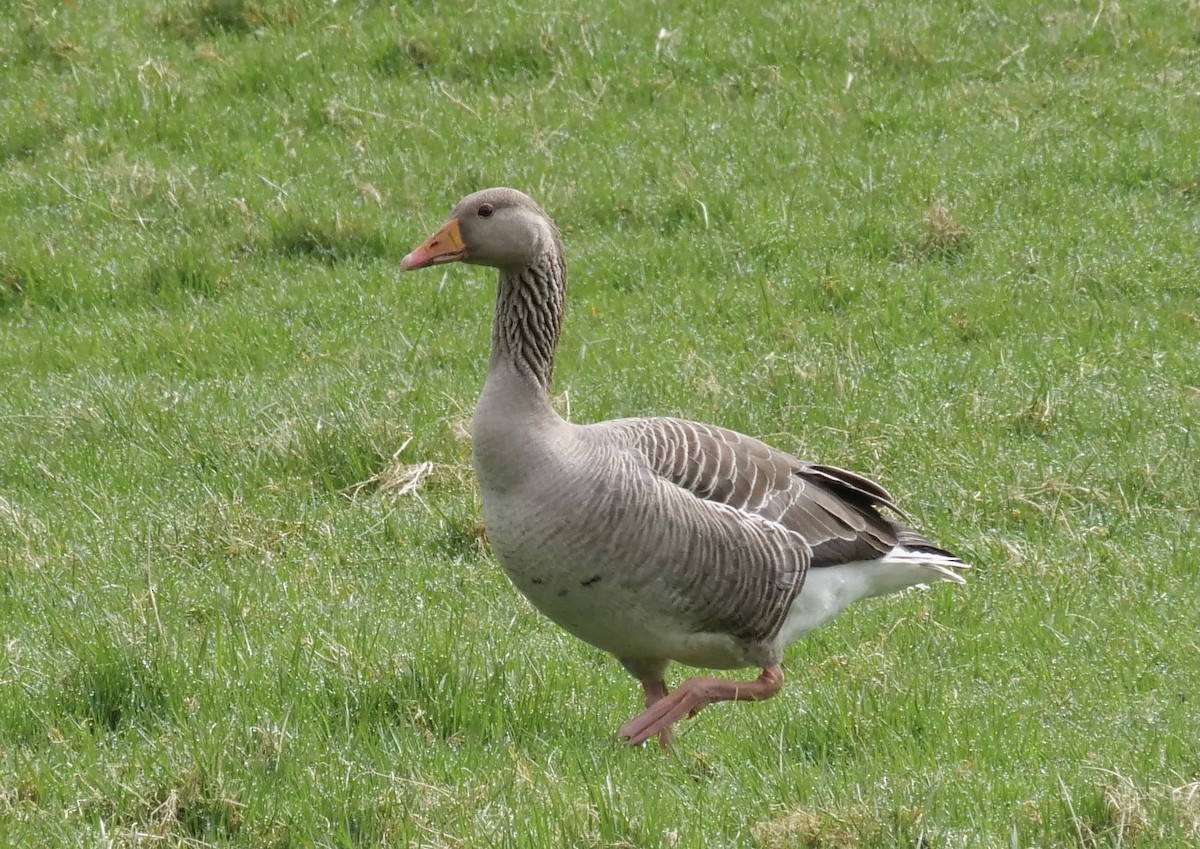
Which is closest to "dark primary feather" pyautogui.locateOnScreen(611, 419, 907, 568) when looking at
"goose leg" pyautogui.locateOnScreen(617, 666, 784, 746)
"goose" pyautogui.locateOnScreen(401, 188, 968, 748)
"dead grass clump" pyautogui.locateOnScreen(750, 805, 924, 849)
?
"goose" pyautogui.locateOnScreen(401, 188, 968, 748)

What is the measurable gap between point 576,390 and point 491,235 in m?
3.63

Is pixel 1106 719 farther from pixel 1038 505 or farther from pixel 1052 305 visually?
pixel 1052 305

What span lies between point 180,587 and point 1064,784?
3.87 metres

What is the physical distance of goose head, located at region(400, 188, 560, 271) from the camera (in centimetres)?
602

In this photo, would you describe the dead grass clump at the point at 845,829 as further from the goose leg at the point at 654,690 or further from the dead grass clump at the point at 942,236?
the dead grass clump at the point at 942,236

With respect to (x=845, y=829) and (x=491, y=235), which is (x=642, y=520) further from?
(x=845, y=829)

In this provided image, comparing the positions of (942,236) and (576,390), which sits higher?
(942,236)

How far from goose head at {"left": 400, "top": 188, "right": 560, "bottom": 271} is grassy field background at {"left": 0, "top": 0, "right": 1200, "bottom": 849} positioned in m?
1.37

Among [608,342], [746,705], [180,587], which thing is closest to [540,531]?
[746,705]

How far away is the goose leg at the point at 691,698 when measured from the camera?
5746 mm

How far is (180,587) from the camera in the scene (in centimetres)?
721

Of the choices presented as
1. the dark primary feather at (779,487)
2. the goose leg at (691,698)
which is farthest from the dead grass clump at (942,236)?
the goose leg at (691,698)

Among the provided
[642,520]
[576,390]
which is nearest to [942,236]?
[576,390]

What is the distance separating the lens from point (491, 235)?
19.8 feet
